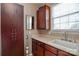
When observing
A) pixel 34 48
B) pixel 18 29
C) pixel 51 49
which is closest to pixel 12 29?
pixel 18 29

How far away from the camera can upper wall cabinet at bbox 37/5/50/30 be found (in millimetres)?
2002

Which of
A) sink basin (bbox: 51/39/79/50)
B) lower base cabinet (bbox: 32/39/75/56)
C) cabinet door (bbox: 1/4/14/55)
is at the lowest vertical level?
lower base cabinet (bbox: 32/39/75/56)

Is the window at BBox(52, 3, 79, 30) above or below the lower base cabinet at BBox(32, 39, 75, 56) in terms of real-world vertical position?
above

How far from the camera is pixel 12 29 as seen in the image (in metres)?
1.99

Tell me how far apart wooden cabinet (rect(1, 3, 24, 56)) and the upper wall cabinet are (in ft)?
0.82

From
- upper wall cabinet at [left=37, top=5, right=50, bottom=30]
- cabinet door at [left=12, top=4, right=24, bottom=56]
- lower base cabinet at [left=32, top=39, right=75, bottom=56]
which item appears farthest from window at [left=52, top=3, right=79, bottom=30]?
cabinet door at [left=12, top=4, right=24, bottom=56]

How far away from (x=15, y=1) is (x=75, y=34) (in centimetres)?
99

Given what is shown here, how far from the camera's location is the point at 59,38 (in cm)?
198

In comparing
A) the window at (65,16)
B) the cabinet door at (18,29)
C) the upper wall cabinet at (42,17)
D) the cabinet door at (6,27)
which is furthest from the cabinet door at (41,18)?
the cabinet door at (6,27)

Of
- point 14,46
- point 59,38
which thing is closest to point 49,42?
point 59,38

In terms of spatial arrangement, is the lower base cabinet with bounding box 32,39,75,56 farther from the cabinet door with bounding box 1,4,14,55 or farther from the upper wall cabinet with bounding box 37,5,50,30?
the cabinet door with bounding box 1,4,14,55

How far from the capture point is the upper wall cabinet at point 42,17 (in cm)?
200

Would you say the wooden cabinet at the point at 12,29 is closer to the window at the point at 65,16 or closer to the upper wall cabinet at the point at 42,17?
the upper wall cabinet at the point at 42,17

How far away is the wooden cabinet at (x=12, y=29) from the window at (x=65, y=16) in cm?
50
